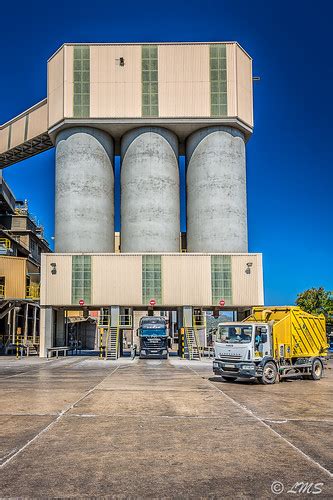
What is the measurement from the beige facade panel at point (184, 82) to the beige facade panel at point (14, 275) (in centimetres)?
1909

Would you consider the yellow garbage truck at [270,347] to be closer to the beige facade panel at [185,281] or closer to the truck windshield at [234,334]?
the truck windshield at [234,334]

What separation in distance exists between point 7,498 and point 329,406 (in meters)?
11.0

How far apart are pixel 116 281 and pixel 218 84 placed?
20.8 m

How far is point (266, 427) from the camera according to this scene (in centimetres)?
1198

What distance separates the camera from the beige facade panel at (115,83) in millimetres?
50000

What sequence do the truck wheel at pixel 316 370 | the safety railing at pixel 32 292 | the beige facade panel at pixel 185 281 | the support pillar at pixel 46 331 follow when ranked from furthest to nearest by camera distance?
the safety railing at pixel 32 292 < the beige facade panel at pixel 185 281 < the support pillar at pixel 46 331 < the truck wheel at pixel 316 370

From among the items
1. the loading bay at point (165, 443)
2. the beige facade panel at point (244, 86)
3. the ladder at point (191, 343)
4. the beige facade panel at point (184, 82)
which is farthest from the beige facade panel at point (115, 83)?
the loading bay at point (165, 443)

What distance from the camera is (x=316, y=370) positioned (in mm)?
24344

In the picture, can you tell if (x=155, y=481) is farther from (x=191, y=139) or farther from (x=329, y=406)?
(x=191, y=139)

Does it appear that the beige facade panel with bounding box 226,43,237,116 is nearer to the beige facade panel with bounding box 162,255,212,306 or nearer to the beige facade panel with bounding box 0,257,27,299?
the beige facade panel with bounding box 162,255,212,306

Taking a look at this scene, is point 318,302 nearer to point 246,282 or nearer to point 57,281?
point 246,282

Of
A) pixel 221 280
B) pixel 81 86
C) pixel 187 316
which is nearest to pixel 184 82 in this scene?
pixel 81 86

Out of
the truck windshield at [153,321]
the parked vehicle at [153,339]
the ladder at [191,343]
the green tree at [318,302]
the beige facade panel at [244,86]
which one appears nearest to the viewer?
the parked vehicle at [153,339]

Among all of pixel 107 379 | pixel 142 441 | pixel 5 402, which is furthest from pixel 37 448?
pixel 107 379
